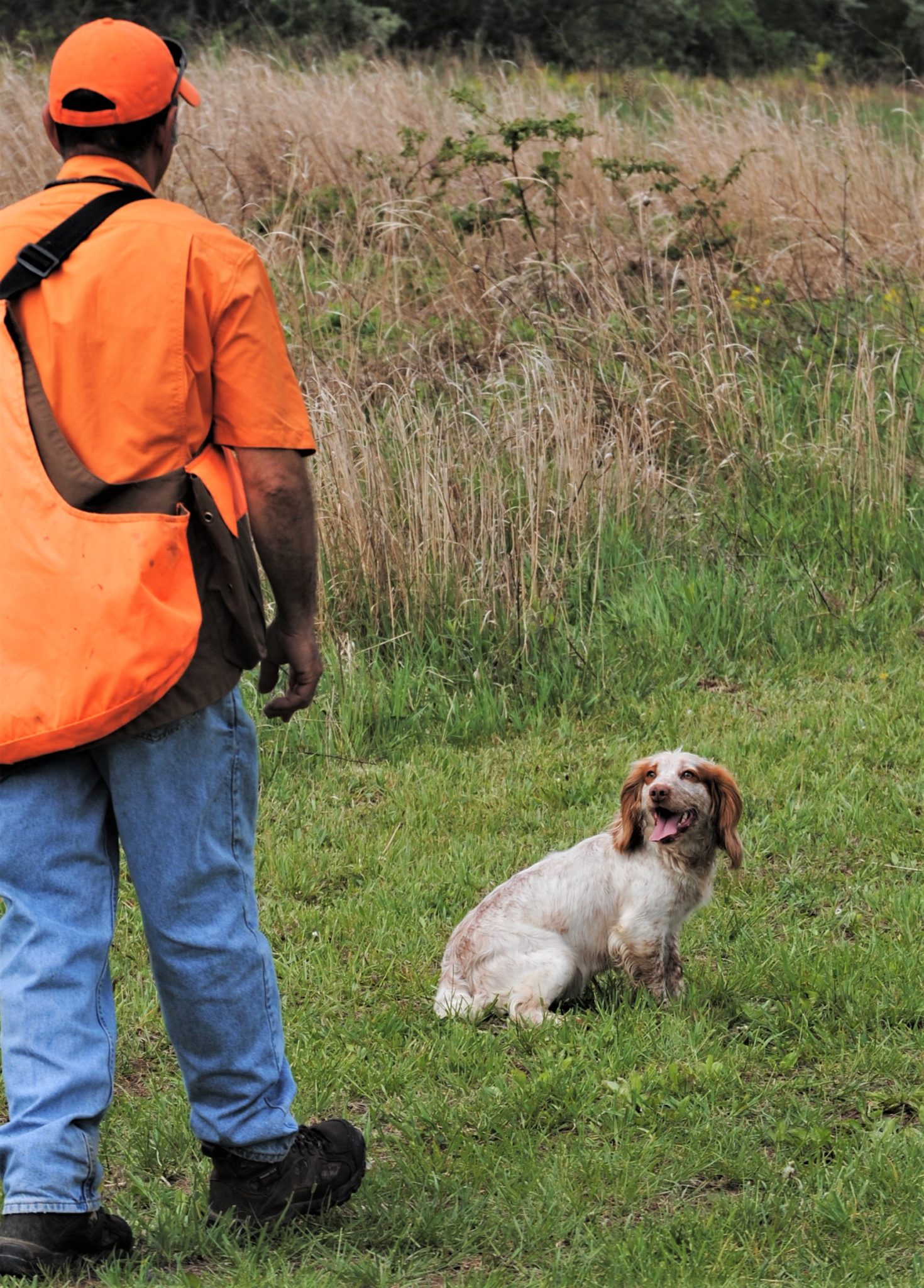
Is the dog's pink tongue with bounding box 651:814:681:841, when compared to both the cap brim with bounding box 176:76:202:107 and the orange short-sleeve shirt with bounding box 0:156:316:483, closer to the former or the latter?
the orange short-sleeve shirt with bounding box 0:156:316:483

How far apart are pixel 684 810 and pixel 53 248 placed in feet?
7.96

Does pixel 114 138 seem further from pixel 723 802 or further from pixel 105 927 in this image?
pixel 723 802

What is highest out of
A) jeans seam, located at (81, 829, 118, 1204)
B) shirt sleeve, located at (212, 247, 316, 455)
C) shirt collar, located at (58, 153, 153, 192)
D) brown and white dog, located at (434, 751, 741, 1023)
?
shirt collar, located at (58, 153, 153, 192)

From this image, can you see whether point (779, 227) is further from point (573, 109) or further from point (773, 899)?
point (773, 899)

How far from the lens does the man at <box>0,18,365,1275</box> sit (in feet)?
8.54

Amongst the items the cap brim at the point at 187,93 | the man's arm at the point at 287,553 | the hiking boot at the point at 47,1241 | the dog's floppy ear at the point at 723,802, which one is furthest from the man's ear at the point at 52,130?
the dog's floppy ear at the point at 723,802

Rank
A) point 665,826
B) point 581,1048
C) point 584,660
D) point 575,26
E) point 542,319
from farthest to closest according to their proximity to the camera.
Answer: point 575,26 < point 542,319 < point 584,660 < point 665,826 < point 581,1048

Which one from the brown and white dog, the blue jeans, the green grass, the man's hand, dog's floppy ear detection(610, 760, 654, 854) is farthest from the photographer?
dog's floppy ear detection(610, 760, 654, 854)

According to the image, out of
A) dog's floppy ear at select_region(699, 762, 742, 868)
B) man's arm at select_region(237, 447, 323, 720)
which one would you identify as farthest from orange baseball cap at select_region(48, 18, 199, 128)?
dog's floppy ear at select_region(699, 762, 742, 868)

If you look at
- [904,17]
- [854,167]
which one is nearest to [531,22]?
[904,17]

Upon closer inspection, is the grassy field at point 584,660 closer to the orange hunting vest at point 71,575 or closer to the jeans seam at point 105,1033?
the jeans seam at point 105,1033

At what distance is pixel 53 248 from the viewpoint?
2.59m

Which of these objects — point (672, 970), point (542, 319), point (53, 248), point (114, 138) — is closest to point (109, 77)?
point (114, 138)

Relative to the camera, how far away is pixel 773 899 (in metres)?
4.91
